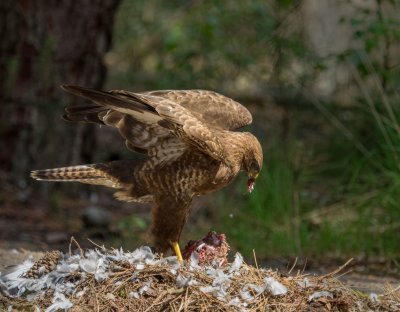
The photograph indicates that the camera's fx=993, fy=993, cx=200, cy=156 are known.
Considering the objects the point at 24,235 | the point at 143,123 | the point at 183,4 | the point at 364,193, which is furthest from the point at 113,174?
the point at 183,4

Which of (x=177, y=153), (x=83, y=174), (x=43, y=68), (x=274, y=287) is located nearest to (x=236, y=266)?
(x=274, y=287)

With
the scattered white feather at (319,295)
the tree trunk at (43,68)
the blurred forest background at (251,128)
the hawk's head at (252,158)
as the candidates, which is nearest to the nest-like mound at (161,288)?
the scattered white feather at (319,295)

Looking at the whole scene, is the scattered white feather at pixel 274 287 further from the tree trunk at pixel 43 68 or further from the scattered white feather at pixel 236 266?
the tree trunk at pixel 43 68

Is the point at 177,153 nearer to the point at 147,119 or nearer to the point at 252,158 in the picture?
the point at 147,119

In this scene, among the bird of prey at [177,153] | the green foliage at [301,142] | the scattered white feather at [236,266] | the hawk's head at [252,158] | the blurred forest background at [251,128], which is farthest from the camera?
the blurred forest background at [251,128]

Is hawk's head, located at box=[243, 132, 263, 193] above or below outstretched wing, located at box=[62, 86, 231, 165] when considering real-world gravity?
below

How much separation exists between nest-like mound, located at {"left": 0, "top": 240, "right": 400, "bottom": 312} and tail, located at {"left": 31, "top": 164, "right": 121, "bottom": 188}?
126cm

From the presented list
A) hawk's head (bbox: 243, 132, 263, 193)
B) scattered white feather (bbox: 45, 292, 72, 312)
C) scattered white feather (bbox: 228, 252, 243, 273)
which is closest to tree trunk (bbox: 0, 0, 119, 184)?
hawk's head (bbox: 243, 132, 263, 193)

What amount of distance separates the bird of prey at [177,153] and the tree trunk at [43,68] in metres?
3.68

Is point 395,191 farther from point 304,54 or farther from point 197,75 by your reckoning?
point 197,75

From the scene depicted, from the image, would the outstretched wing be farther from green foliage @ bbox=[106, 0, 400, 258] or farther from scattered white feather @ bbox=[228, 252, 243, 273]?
green foliage @ bbox=[106, 0, 400, 258]

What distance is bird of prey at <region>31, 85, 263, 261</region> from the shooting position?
6.16m

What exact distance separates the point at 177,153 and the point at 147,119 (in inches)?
15.1

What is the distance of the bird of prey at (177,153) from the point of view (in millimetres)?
6156
